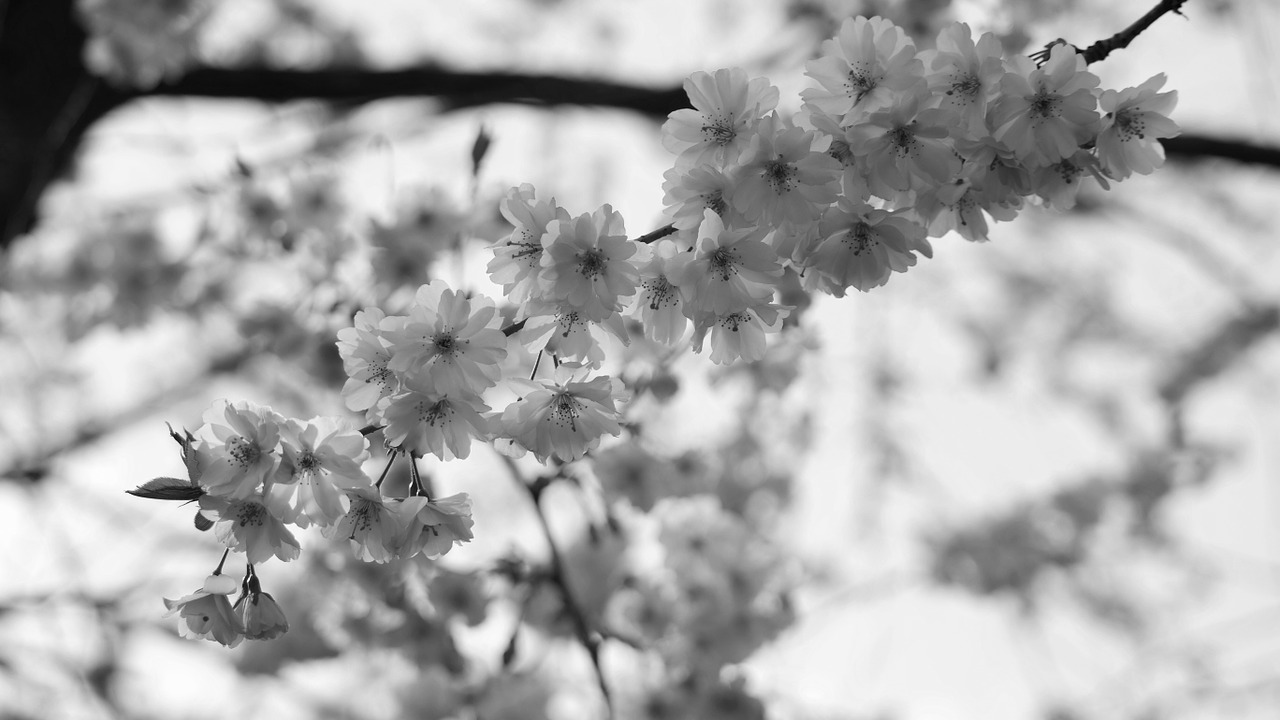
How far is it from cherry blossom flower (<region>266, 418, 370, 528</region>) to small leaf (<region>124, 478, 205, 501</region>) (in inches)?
3.9

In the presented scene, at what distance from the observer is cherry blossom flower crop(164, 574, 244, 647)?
1.28m

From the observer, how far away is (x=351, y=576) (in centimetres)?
266

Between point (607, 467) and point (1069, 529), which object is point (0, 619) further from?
point (1069, 529)

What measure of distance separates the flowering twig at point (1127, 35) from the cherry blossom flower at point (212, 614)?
147cm

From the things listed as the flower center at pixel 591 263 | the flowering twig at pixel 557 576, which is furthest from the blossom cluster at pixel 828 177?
the flowering twig at pixel 557 576

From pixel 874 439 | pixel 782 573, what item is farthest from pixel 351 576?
pixel 874 439

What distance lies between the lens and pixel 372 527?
124 cm

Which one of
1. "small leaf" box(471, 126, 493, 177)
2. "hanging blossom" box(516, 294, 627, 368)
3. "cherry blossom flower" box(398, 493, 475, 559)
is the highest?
"small leaf" box(471, 126, 493, 177)

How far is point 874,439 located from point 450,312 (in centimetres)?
495

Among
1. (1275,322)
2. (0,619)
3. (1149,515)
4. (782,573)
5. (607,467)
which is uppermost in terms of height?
(1275,322)

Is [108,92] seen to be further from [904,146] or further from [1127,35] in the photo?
[1127,35]

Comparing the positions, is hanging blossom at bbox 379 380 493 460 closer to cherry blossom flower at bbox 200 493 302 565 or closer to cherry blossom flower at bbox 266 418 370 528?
cherry blossom flower at bbox 266 418 370 528

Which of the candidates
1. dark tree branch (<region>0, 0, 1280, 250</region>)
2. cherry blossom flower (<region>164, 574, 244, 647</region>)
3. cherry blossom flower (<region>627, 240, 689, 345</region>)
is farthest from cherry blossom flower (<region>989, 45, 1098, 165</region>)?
dark tree branch (<region>0, 0, 1280, 250</region>)

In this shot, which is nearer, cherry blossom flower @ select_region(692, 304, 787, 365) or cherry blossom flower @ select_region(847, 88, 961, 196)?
cherry blossom flower @ select_region(847, 88, 961, 196)
